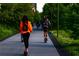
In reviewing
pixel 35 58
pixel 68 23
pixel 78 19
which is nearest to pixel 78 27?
pixel 78 19

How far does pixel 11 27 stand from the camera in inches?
1786

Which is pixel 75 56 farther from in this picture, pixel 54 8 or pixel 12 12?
pixel 54 8

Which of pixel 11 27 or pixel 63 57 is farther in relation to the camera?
pixel 11 27

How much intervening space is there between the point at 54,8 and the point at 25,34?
110ft

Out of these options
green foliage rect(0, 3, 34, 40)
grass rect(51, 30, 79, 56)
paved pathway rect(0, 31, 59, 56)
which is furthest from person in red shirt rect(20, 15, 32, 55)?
green foliage rect(0, 3, 34, 40)

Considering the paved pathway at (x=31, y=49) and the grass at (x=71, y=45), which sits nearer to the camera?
the paved pathway at (x=31, y=49)

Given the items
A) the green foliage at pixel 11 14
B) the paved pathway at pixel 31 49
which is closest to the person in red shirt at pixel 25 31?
the paved pathway at pixel 31 49

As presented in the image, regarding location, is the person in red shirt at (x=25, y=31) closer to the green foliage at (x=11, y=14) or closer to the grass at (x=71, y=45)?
the grass at (x=71, y=45)

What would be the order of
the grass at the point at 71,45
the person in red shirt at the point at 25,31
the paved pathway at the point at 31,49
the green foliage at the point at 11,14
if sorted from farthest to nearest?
1. the green foliage at the point at 11,14
2. the grass at the point at 71,45
3. the paved pathway at the point at 31,49
4. the person in red shirt at the point at 25,31

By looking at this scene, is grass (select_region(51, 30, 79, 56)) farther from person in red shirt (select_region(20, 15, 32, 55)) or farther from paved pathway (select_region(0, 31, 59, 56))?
person in red shirt (select_region(20, 15, 32, 55))

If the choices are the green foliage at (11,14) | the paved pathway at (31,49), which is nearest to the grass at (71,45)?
the paved pathway at (31,49)

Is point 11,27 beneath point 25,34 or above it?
beneath

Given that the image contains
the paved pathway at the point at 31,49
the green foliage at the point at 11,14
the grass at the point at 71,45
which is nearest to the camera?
the paved pathway at the point at 31,49

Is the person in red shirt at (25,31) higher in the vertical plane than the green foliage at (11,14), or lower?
higher
